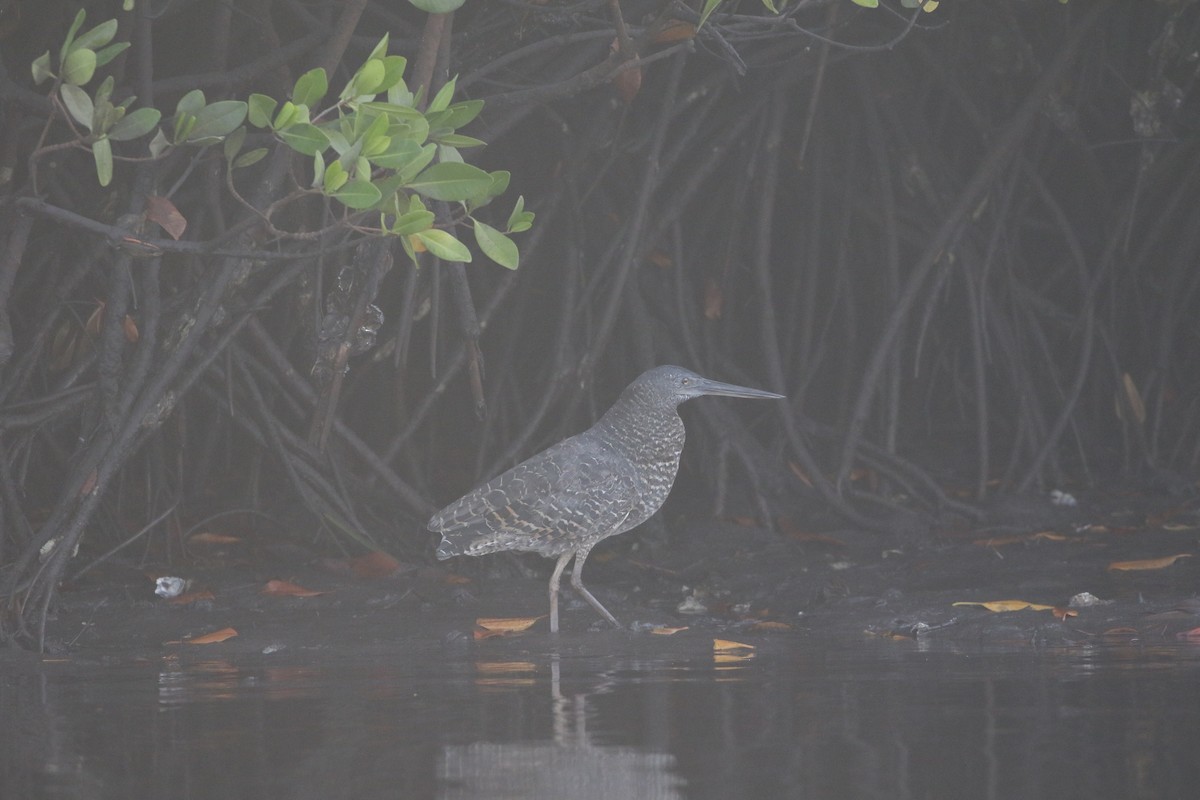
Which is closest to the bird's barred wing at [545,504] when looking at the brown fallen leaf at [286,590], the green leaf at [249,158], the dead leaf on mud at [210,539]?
the brown fallen leaf at [286,590]

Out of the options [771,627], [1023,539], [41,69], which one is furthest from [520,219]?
[1023,539]

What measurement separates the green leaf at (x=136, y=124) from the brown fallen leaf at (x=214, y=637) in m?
1.31

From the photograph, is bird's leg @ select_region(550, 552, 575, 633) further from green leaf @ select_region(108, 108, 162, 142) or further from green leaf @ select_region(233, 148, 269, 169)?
green leaf @ select_region(108, 108, 162, 142)

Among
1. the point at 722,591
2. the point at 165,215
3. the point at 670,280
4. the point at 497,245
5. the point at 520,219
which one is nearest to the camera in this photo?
the point at 497,245

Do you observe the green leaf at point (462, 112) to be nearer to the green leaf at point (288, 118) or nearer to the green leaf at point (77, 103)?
the green leaf at point (288, 118)

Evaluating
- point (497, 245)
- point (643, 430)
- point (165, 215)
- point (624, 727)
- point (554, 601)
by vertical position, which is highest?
point (165, 215)

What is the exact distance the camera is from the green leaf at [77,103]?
275 cm

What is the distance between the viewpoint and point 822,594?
4.14 metres

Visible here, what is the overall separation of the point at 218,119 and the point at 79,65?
28 cm

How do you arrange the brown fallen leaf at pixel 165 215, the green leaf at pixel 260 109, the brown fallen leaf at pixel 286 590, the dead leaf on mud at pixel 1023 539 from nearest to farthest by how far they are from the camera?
1. the green leaf at pixel 260 109
2. the brown fallen leaf at pixel 165 215
3. the brown fallen leaf at pixel 286 590
4. the dead leaf on mud at pixel 1023 539

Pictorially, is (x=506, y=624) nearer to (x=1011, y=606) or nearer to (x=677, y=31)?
(x=1011, y=606)

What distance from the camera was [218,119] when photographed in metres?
2.87

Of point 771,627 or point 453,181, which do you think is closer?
point 453,181

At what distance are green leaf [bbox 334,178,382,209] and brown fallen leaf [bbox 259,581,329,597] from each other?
1719mm
